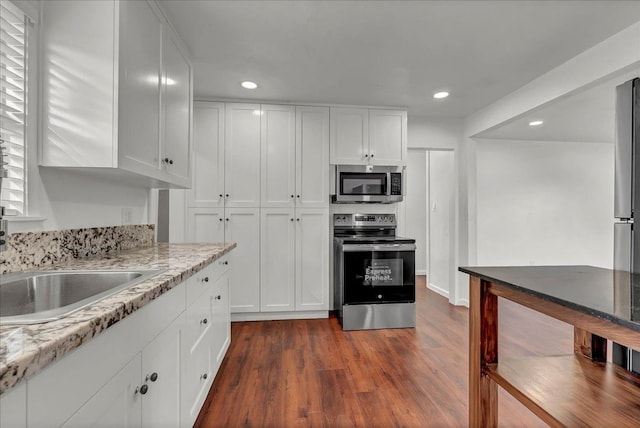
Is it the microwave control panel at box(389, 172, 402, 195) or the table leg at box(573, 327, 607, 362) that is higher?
the microwave control panel at box(389, 172, 402, 195)

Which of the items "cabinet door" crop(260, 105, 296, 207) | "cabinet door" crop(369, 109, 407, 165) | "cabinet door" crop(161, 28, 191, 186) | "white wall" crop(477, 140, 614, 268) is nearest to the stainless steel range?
"cabinet door" crop(260, 105, 296, 207)

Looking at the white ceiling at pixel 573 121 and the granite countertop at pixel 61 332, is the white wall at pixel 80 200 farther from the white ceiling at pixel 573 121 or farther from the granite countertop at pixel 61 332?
the white ceiling at pixel 573 121

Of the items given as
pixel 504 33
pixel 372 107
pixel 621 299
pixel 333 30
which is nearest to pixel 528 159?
pixel 372 107

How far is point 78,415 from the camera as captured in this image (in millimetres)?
668

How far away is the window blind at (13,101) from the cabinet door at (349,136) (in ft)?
8.26

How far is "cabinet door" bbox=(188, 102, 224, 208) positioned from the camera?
3248 millimetres

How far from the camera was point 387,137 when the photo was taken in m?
3.52

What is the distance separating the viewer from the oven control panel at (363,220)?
362cm

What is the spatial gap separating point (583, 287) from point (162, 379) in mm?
1483

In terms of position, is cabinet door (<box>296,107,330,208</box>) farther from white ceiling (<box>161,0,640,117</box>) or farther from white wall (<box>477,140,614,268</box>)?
white wall (<box>477,140,614,268</box>)

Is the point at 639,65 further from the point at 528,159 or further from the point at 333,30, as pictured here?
the point at 528,159

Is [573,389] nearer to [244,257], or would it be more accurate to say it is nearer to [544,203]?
[244,257]

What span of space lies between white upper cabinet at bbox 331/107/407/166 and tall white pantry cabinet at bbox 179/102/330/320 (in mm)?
144

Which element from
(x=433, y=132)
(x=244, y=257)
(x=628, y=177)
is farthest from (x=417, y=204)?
(x=628, y=177)
